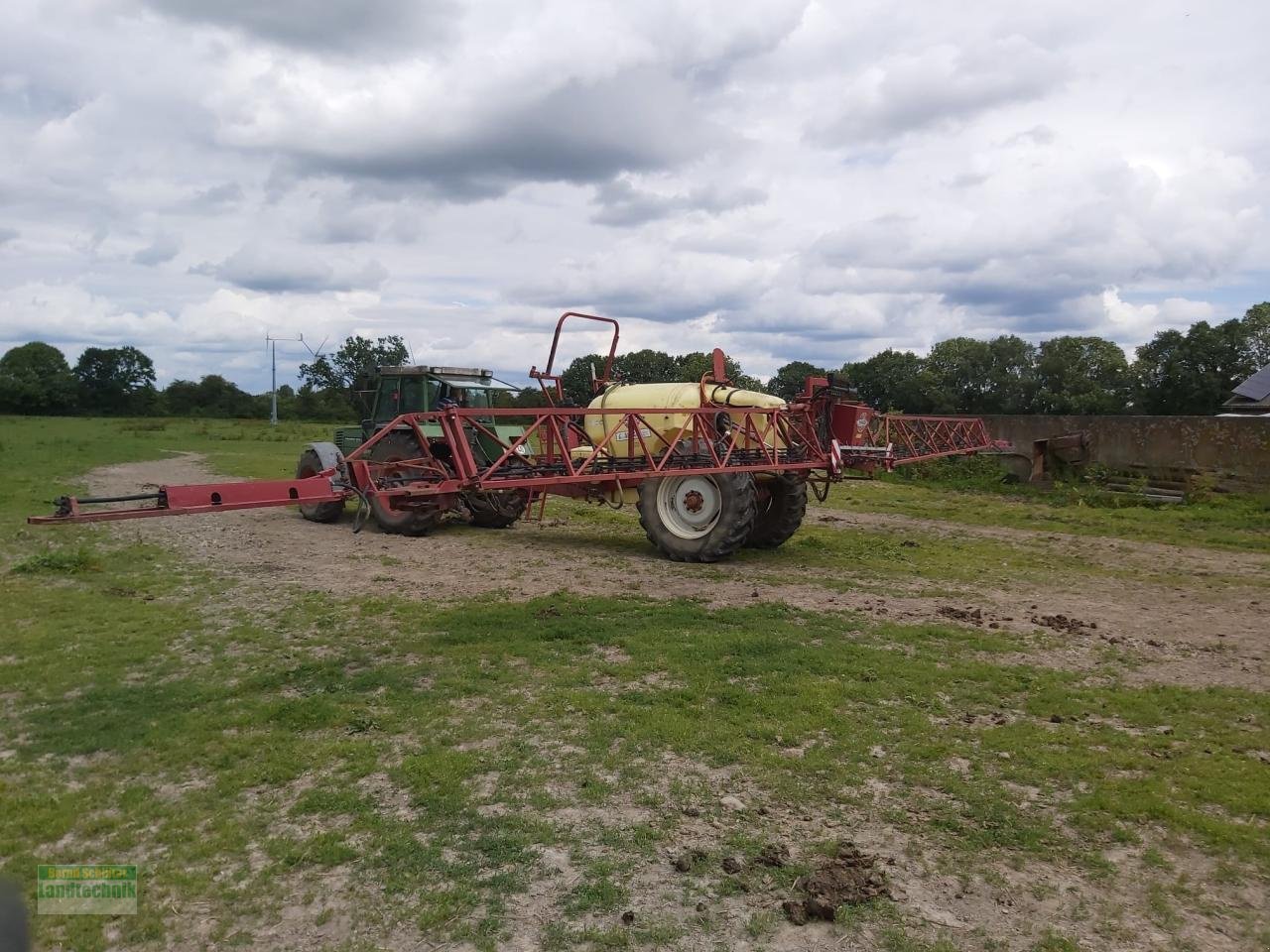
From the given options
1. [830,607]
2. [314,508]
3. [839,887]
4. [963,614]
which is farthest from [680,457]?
[839,887]

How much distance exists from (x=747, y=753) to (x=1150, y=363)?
1718 inches

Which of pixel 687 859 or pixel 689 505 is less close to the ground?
pixel 689 505

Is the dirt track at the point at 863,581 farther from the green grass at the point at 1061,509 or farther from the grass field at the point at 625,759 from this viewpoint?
the green grass at the point at 1061,509

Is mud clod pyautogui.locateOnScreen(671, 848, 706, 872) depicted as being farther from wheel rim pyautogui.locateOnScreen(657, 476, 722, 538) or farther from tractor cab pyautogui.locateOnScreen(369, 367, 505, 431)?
tractor cab pyautogui.locateOnScreen(369, 367, 505, 431)

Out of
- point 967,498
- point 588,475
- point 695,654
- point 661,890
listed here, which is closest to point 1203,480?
point 967,498

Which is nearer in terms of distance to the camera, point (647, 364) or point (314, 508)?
point (314, 508)

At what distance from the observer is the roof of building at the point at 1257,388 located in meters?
24.6

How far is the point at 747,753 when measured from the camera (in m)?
4.73

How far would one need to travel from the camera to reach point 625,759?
468 centimetres

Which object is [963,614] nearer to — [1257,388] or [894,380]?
[1257,388]

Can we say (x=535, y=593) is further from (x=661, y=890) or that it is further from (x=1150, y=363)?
(x=1150, y=363)

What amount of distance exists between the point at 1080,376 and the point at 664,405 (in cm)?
3986

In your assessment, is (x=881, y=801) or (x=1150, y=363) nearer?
(x=881, y=801)

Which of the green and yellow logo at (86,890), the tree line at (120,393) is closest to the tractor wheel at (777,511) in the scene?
the green and yellow logo at (86,890)
